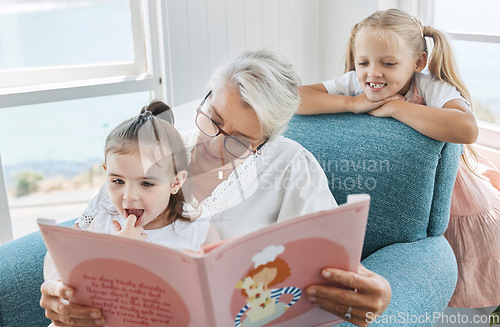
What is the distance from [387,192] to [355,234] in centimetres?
59

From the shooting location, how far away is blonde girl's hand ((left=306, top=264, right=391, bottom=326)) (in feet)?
3.67

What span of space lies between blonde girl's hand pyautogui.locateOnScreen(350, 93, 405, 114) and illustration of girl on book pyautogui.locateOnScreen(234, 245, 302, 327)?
808 mm

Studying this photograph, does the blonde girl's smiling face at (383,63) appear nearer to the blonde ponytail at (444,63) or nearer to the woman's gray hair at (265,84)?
the blonde ponytail at (444,63)

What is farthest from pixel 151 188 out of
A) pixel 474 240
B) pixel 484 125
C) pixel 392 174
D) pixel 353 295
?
pixel 484 125

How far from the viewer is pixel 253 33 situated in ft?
8.41

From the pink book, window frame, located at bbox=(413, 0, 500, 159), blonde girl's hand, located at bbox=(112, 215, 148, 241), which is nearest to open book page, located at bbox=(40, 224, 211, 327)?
the pink book

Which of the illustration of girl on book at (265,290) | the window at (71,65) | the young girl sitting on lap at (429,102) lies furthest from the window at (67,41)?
the illustration of girl on book at (265,290)

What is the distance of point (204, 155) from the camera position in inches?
57.0

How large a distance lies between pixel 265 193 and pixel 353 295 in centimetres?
42

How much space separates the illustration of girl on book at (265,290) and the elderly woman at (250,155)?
0.31 metres

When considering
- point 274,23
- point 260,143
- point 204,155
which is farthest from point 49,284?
point 274,23

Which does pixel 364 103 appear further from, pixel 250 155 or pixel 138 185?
pixel 138 185

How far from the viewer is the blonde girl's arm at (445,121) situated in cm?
152

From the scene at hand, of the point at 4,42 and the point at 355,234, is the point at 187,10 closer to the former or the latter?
the point at 4,42
